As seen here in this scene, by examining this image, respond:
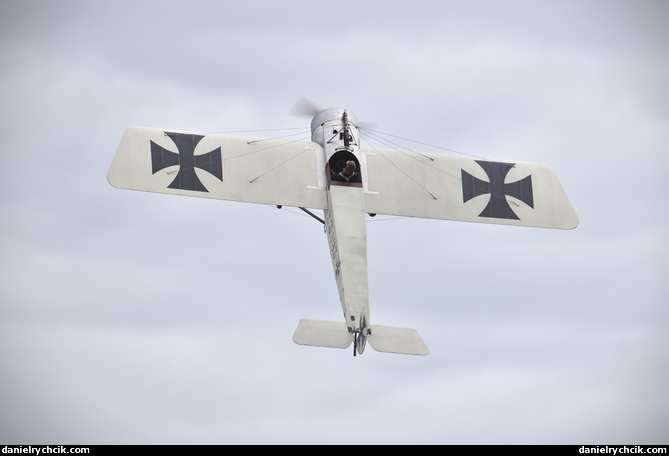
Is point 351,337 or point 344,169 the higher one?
point 344,169

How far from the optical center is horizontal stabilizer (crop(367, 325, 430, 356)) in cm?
2089

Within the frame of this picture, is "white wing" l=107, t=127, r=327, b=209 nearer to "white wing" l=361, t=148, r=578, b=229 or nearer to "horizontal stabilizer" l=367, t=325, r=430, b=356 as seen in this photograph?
"white wing" l=361, t=148, r=578, b=229

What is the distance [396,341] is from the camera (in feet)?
68.9

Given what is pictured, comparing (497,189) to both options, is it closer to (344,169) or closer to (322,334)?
(344,169)

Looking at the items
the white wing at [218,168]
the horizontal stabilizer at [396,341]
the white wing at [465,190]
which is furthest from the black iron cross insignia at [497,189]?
the horizontal stabilizer at [396,341]

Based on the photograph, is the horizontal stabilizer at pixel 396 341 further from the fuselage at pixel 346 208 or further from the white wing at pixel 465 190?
the white wing at pixel 465 190

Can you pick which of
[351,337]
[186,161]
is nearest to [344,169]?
[186,161]

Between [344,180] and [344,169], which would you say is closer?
[344,180]

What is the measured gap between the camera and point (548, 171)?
1016 inches

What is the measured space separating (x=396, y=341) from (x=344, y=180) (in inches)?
170

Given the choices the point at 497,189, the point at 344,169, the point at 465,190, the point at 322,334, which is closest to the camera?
the point at 322,334

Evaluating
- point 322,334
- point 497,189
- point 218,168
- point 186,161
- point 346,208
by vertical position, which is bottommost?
point 322,334
